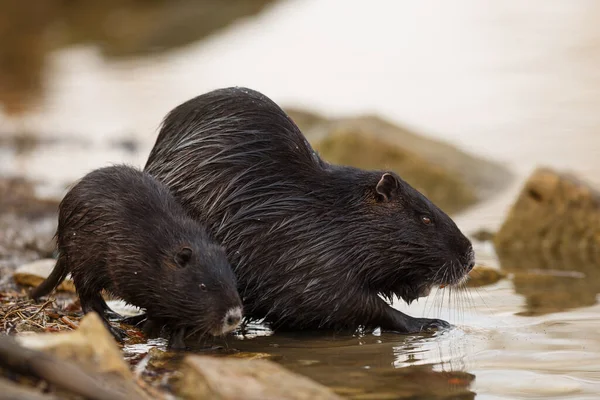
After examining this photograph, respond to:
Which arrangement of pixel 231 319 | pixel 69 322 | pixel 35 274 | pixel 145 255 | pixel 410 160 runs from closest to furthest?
pixel 231 319
pixel 145 255
pixel 69 322
pixel 35 274
pixel 410 160

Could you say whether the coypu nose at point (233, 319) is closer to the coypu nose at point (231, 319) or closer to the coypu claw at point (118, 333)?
the coypu nose at point (231, 319)

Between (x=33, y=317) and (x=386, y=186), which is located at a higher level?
(x=386, y=186)

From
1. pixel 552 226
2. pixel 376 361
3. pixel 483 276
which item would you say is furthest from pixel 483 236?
pixel 376 361

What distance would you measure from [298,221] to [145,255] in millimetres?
945

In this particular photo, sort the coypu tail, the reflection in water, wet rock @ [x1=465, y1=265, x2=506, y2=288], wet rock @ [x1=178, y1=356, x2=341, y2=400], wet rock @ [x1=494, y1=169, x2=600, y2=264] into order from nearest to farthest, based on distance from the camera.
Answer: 1. wet rock @ [x1=178, y1=356, x2=341, y2=400]
2. the reflection in water
3. the coypu tail
4. wet rock @ [x1=465, y1=265, x2=506, y2=288]
5. wet rock @ [x1=494, y1=169, x2=600, y2=264]

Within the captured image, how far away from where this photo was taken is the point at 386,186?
563 cm

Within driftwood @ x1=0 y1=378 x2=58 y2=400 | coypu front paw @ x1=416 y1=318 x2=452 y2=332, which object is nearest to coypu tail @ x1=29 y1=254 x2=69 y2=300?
coypu front paw @ x1=416 y1=318 x2=452 y2=332

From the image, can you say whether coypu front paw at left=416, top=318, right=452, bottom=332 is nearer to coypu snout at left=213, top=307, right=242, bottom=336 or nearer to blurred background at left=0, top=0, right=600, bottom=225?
coypu snout at left=213, top=307, right=242, bottom=336

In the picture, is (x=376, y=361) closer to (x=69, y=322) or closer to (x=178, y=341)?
(x=178, y=341)

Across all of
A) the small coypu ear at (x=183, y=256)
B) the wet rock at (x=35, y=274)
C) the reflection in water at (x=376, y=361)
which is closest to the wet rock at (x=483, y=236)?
the reflection in water at (x=376, y=361)

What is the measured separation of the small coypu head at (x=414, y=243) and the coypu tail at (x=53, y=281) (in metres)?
1.69

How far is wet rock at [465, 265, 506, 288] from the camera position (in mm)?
6922

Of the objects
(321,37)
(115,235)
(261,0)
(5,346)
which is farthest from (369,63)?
(5,346)

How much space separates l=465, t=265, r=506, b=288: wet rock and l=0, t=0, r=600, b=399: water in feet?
0.37
